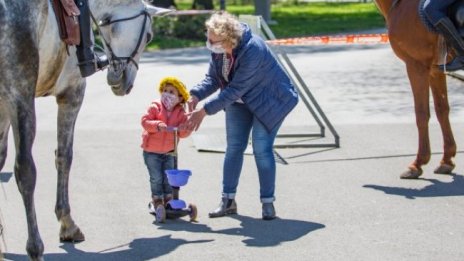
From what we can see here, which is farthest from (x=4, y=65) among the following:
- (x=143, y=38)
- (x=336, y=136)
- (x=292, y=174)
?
(x=336, y=136)

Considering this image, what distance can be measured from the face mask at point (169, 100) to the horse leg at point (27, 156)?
2.31 metres

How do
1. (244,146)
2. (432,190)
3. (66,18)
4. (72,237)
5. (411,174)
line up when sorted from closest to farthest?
(66,18) < (72,237) < (244,146) < (432,190) < (411,174)

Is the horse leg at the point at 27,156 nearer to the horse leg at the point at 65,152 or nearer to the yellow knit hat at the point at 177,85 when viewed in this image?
the horse leg at the point at 65,152

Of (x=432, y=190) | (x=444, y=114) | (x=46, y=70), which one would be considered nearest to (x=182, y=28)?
(x=444, y=114)

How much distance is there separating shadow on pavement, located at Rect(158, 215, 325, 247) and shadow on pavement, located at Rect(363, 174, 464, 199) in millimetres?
1455

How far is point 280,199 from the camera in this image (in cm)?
953

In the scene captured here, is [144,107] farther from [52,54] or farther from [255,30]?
[52,54]

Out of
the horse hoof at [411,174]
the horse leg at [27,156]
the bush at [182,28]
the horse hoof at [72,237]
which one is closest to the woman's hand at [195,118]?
the horse hoof at [72,237]

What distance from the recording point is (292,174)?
10.7 m

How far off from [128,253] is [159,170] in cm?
132

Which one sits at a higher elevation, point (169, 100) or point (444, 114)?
point (169, 100)

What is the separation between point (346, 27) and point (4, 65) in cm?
2928

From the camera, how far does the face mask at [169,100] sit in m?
8.73

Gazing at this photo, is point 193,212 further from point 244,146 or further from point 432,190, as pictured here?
point 432,190
